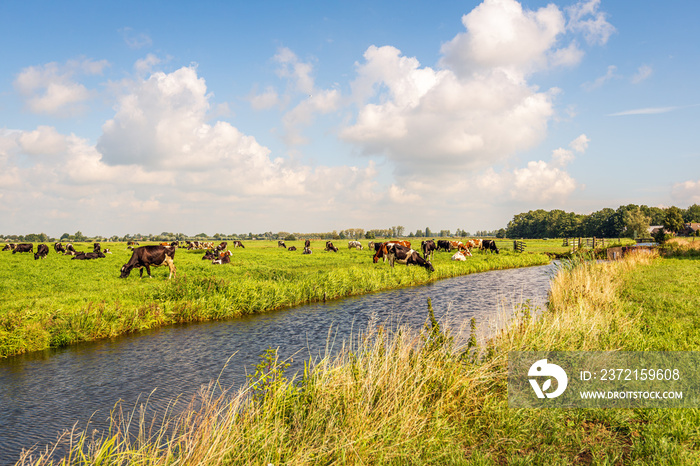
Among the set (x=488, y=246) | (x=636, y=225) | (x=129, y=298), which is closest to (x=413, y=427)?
(x=129, y=298)

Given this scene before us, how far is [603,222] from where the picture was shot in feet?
423

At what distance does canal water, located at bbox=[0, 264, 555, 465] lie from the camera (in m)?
8.86

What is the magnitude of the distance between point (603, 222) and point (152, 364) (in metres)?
147

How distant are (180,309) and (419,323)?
10923 millimetres

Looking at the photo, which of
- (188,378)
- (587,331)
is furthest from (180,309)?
(587,331)

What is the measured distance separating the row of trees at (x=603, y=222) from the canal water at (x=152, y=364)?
4370 inches

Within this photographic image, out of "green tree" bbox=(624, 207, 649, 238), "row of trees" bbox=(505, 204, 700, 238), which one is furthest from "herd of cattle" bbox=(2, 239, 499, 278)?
"row of trees" bbox=(505, 204, 700, 238)

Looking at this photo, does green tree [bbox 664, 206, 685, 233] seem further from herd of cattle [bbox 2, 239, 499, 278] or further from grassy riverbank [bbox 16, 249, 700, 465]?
grassy riverbank [bbox 16, 249, 700, 465]

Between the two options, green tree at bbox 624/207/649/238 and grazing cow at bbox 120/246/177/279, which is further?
green tree at bbox 624/207/649/238

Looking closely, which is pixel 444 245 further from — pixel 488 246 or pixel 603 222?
pixel 603 222

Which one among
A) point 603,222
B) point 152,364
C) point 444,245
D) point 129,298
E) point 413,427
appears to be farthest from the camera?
point 603,222

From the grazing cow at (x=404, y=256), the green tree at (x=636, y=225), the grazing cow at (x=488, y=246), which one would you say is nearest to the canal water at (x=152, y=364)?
the grazing cow at (x=404, y=256)

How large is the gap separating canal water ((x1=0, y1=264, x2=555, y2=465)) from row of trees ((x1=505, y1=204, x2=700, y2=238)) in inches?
4370

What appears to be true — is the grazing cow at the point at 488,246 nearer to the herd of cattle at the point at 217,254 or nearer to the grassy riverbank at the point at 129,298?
the herd of cattle at the point at 217,254
